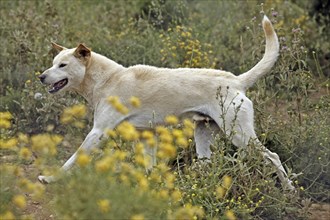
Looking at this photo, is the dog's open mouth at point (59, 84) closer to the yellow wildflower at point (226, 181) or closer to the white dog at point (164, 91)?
the white dog at point (164, 91)

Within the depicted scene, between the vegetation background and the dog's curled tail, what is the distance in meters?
0.42

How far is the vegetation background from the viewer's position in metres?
3.58

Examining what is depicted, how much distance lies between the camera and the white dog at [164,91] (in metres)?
5.69

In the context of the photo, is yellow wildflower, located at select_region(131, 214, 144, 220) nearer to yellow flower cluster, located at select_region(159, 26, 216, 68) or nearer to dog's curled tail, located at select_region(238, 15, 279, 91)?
dog's curled tail, located at select_region(238, 15, 279, 91)

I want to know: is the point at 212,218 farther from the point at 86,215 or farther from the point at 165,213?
the point at 86,215

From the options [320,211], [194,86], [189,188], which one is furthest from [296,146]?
[189,188]

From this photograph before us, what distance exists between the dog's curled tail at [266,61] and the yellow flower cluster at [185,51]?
178cm

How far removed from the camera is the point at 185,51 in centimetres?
843

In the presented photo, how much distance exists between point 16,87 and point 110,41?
4.02ft

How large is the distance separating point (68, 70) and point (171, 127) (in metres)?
1.18

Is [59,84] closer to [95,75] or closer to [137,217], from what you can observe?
[95,75]

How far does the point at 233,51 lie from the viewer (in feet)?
30.2

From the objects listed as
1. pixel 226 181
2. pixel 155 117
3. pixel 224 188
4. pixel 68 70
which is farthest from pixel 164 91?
pixel 226 181

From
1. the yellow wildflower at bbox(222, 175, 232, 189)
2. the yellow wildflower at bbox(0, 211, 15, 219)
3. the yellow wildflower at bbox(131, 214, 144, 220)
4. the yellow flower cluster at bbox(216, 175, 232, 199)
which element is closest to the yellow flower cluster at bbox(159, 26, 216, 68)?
the yellow flower cluster at bbox(216, 175, 232, 199)
